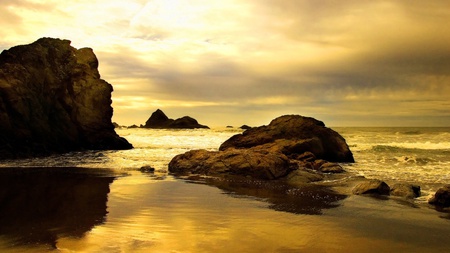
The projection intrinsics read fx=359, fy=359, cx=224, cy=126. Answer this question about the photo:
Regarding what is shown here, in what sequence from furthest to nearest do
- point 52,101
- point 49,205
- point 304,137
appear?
point 52,101 → point 304,137 → point 49,205

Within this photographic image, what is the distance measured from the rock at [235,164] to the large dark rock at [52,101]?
32.3 feet

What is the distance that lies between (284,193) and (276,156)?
367 centimetres

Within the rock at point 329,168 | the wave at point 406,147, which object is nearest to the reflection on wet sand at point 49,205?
the rock at point 329,168

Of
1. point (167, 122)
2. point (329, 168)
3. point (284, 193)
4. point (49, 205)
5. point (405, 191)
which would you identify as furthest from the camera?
point (167, 122)

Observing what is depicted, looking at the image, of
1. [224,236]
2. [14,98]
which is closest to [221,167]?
[224,236]

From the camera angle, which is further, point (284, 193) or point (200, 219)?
point (284, 193)

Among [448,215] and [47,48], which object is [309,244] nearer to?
[448,215]

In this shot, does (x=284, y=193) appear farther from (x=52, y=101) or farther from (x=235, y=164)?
(x=52, y=101)

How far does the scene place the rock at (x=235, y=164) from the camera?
1209 centimetres

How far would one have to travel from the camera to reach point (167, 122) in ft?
235

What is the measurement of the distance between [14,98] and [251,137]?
12985mm

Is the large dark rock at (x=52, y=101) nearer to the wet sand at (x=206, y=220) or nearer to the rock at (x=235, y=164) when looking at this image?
the rock at (x=235, y=164)

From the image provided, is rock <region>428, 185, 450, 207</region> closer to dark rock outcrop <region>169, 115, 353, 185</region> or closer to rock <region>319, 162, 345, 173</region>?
dark rock outcrop <region>169, 115, 353, 185</region>

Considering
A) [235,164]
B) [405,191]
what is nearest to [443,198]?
[405,191]
